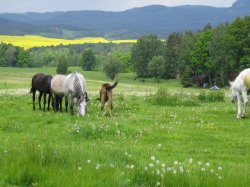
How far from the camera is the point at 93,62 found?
19088 cm

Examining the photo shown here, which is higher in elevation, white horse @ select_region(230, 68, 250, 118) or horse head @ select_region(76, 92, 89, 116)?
white horse @ select_region(230, 68, 250, 118)

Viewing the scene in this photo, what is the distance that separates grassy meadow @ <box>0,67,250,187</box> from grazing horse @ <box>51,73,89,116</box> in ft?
2.51

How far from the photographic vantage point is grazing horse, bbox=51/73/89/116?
72.8ft

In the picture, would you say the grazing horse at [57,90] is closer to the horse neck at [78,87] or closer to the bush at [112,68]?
the horse neck at [78,87]

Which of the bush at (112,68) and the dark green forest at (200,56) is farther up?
the dark green forest at (200,56)

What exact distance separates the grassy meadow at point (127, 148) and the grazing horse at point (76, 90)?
2.51 feet

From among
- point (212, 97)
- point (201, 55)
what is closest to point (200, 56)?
point (201, 55)

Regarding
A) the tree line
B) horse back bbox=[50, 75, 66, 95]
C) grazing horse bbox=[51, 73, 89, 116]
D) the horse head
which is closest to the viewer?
the horse head

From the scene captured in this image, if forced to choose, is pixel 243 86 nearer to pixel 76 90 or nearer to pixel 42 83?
pixel 76 90

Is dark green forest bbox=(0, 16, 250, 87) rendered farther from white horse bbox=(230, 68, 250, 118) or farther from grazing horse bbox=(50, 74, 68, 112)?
grazing horse bbox=(50, 74, 68, 112)

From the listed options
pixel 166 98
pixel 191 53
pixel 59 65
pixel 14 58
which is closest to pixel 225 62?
pixel 191 53

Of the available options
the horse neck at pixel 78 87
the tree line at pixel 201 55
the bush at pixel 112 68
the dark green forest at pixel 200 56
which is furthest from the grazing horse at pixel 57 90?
the bush at pixel 112 68

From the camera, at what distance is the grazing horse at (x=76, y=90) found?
2220 cm

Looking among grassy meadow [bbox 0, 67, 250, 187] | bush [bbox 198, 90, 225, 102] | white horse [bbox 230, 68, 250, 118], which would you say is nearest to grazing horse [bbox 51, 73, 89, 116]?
grassy meadow [bbox 0, 67, 250, 187]
